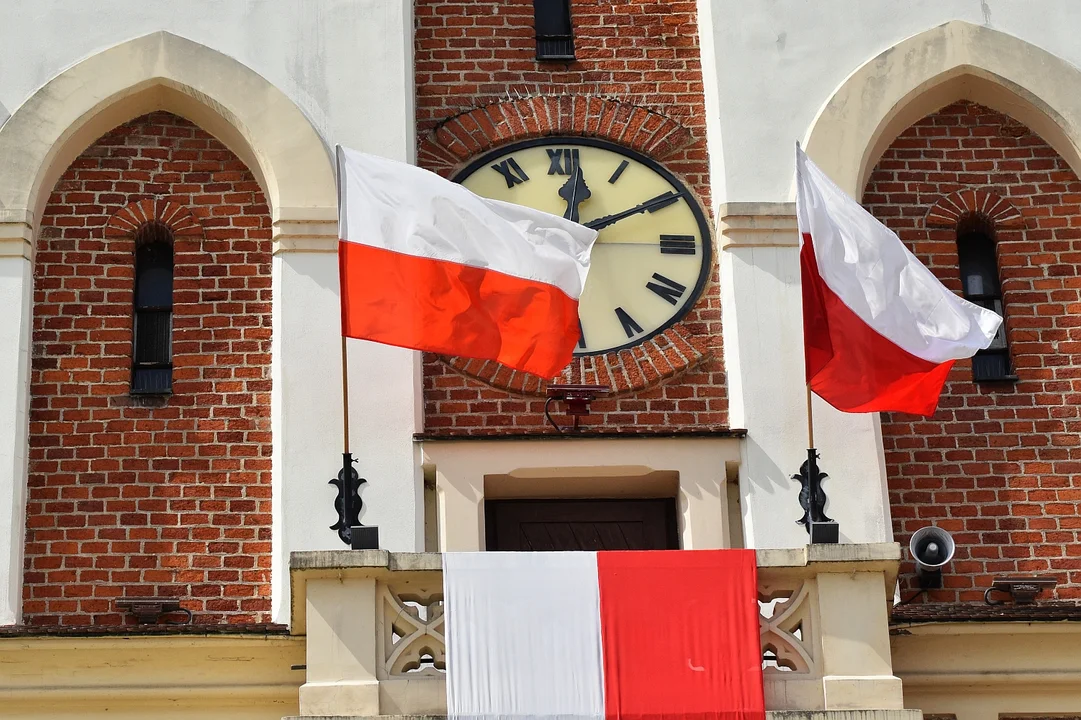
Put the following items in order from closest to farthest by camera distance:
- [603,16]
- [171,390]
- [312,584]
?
[312,584]
[171,390]
[603,16]

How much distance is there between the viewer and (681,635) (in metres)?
10.6

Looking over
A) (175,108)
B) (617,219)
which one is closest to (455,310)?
(617,219)

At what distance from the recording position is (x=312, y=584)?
422 inches

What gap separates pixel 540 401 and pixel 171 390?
2.01 m

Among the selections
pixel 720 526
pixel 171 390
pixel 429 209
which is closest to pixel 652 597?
pixel 720 526

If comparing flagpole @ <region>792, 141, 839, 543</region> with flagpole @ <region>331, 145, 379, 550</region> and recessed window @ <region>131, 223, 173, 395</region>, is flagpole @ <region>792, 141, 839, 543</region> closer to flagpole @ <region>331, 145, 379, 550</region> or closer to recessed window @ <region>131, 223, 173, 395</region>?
flagpole @ <region>331, 145, 379, 550</region>

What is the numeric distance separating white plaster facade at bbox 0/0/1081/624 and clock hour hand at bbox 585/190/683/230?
28cm

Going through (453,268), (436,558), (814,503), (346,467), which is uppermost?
(453,268)

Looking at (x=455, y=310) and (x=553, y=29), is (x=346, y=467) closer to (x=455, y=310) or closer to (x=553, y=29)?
(x=455, y=310)

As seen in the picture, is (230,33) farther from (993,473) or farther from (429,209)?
(993,473)

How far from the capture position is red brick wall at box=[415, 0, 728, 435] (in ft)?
40.9

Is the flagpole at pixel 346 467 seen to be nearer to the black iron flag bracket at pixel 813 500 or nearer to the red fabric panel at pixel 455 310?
the red fabric panel at pixel 455 310

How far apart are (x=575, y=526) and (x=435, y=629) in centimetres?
198

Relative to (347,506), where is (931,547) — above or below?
below
